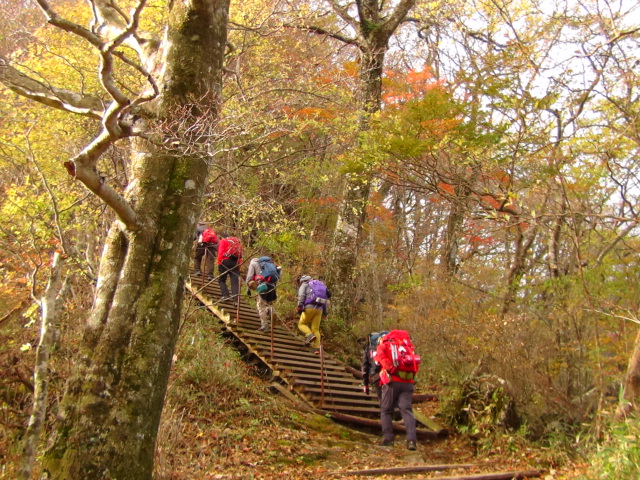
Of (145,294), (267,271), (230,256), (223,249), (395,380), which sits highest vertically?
(223,249)

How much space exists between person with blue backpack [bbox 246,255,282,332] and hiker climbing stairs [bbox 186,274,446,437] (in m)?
0.41

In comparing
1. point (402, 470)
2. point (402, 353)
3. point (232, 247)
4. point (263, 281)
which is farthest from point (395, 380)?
point (232, 247)

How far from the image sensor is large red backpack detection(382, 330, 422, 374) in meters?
7.29

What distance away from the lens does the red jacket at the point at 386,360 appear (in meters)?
7.30

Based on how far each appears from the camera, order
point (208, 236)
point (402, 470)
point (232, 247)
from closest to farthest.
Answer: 1. point (402, 470)
2. point (232, 247)
3. point (208, 236)

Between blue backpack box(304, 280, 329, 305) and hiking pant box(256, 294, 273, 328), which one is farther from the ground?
blue backpack box(304, 280, 329, 305)

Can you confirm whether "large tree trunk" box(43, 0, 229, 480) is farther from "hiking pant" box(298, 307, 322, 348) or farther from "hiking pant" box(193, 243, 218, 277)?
"hiking pant" box(193, 243, 218, 277)

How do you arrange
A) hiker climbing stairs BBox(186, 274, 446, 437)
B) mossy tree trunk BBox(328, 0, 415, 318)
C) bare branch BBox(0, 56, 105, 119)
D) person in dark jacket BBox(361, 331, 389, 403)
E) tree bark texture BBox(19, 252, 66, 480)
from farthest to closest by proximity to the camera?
mossy tree trunk BBox(328, 0, 415, 318) → hiker climbing stairs BBox(186, 274, 446, 437) → person in dark jacket BBox(361, 331, 389, 403) → bare branch BBox(0, 56, 105, 119) → tree bark texture BBox(19, 252, 66, 480)

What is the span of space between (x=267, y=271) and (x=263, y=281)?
9.4 inches

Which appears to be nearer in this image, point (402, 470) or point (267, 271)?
point (402, 470)

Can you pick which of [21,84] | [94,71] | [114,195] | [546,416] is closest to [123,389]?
[114,195]

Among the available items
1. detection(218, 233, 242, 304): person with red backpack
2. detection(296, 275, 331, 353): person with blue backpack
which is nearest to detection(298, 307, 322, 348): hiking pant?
detection(296, 275, 331, 353): person with blue backpack

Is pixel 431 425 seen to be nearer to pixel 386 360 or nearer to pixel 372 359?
pixel 372 359

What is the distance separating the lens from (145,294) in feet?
15.1
